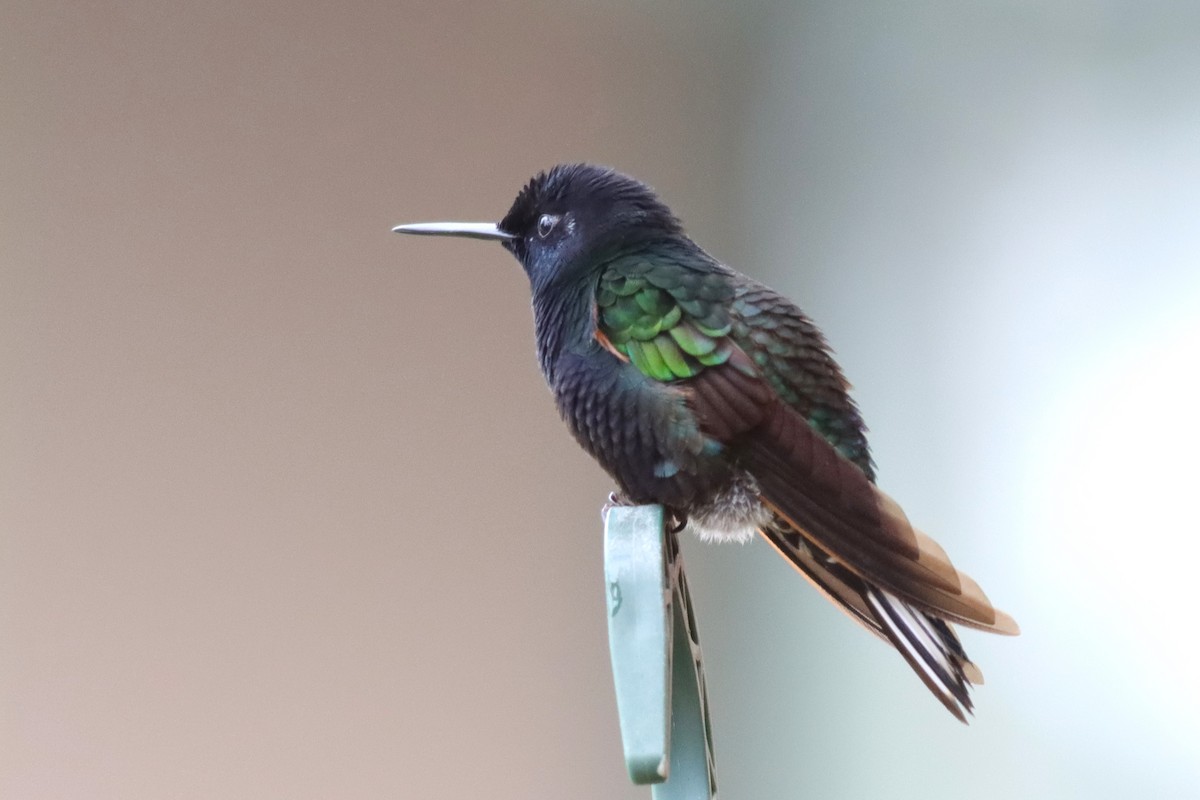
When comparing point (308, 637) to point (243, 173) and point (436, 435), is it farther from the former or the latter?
point (243, 173)

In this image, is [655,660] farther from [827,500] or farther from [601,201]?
[601,201]

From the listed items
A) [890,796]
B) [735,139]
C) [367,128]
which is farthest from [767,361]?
[735,139]

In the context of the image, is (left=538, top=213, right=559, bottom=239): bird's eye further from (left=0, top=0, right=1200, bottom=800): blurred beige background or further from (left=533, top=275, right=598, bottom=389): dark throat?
(left=0, top=0, right=1200, bottom=800): blurred beige background

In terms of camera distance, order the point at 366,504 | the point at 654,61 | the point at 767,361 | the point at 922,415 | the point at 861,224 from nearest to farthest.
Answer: the point at 767,361 → the point at 366,504 → the point at 922,415 → the point at 861,224 → the point at 654,61

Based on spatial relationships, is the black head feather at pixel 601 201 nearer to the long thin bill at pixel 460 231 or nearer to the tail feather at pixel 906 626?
the long thin bill at pixel 460 231

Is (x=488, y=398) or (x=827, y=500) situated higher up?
(x=488, y=398)

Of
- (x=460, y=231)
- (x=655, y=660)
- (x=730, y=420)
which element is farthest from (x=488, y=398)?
(x=655, y=660)

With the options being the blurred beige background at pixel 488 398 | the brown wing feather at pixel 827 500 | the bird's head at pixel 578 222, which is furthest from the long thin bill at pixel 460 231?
the blurred beige background at pixel 488 398
